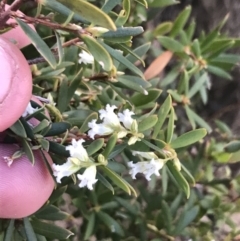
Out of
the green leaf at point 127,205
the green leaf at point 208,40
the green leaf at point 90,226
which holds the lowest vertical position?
the green leaf at point 127,205

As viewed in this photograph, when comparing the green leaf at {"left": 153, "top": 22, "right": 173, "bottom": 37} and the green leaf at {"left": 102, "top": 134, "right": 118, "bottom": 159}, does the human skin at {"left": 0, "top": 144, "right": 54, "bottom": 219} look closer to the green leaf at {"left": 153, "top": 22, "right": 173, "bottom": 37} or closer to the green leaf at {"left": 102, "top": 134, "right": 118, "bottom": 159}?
the green leaf at {"left": 102, "top": 134, "right": 118, "bottom": 159}

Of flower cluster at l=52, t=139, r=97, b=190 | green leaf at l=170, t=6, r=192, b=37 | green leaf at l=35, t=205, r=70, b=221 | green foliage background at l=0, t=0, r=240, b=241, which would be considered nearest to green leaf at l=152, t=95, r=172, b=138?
green foliage background at l=0, t=0, r=240, b=241

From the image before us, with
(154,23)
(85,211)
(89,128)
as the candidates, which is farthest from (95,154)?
(154,23)

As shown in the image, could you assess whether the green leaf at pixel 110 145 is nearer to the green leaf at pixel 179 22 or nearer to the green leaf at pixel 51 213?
the green leaf at pixel 51 213

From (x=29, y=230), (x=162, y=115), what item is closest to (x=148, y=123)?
(x=162, y=115)

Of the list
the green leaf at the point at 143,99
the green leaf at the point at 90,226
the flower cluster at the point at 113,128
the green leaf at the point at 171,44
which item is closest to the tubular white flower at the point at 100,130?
the flower cluster at the point at 113,128

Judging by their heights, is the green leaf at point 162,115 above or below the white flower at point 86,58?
below

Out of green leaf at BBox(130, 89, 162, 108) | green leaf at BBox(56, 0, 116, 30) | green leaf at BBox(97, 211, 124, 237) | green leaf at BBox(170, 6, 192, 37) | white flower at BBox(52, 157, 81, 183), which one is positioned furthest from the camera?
green leaf at BBox(170, 6, 192, 37)
